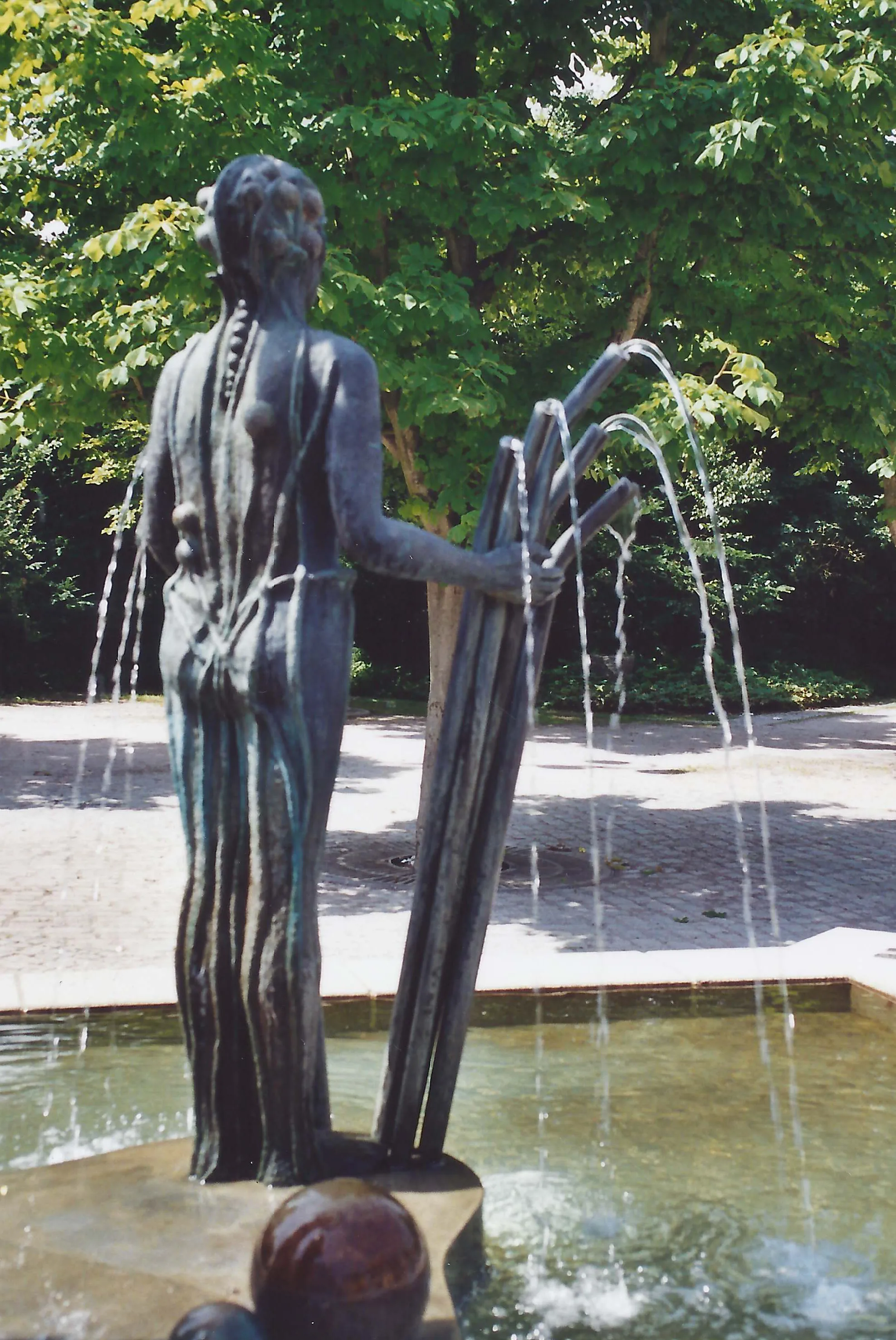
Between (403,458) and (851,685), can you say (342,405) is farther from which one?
(851,685)

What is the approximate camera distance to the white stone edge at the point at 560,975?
5.19 metres

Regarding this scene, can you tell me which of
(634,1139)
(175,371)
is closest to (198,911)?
(175,371)

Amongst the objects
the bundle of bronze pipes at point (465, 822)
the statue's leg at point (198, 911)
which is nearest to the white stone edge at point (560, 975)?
the bundle of bronze pipes at point (465, 822)

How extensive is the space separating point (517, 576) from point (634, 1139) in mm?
1784

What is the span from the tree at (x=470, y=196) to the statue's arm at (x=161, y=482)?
416cm

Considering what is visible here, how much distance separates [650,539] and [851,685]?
4.89 metres

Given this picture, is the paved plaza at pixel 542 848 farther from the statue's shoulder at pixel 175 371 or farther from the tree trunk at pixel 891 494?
the statue's shoulder at pixel 175 371

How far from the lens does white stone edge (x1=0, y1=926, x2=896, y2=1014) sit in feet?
17.0

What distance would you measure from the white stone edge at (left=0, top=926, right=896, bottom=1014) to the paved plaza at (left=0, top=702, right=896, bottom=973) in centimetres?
90

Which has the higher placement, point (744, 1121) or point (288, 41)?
point (288, 41)

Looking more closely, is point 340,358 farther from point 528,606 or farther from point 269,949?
point 269,949

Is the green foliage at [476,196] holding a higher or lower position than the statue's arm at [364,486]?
higher

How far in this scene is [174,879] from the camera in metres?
9.66

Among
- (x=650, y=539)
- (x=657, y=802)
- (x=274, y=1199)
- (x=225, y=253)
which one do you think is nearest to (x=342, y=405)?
(x=225, y=253)
